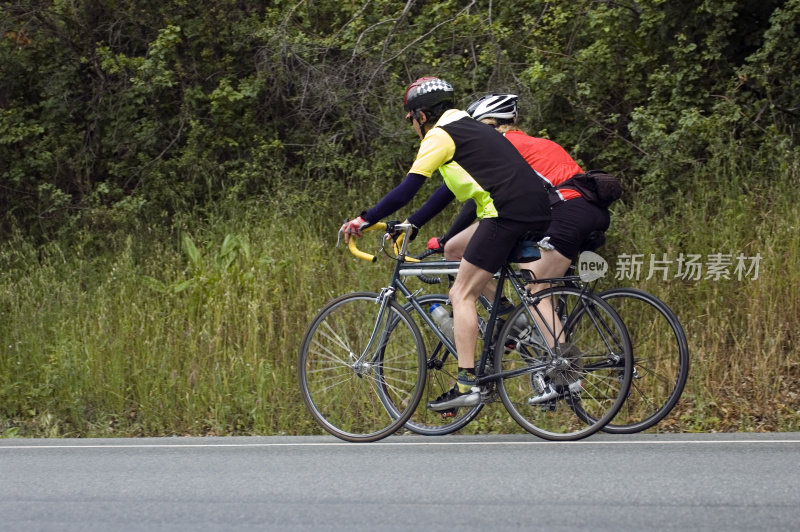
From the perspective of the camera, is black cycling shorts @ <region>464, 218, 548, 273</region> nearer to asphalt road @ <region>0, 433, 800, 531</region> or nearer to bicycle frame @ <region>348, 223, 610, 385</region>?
bicycle frame @ <region>348, 223, 610, 385</region>

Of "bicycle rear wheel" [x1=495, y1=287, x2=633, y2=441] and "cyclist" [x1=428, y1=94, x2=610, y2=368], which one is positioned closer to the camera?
"bicycle rear wheel" [x1=495, y1=287, x2=633, y2=441]

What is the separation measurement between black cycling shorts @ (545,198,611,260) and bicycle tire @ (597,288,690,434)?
375 mm

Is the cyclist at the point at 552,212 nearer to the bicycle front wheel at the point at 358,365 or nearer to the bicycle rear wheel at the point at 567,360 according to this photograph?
the bicycle rear wheel at the point at 567,360

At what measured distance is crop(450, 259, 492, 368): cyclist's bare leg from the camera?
6.68 m

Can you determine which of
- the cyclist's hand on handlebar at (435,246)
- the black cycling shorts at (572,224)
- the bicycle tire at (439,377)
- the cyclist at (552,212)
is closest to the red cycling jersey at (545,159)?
the cyclist at (552,212)

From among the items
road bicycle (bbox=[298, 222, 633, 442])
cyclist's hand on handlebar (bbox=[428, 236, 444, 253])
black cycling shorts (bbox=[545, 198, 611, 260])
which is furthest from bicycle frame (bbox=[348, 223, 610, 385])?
black cycling shorts (bbox=[545, 198, 611, 260])

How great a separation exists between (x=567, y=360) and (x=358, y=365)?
138 centimetres

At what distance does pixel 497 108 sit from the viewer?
7.21 m

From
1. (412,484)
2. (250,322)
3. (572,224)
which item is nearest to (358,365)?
(412,484)

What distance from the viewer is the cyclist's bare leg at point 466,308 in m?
6.68

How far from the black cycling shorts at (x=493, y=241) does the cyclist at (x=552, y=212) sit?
1.15 feet

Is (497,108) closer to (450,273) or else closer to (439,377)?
(450,273)

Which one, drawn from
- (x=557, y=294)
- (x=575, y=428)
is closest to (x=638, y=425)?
(x=575, y=428)

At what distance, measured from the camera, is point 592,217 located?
706 centimetres
